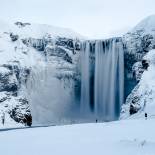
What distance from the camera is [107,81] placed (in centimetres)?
7131

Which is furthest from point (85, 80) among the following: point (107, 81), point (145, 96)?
point (145, 96)

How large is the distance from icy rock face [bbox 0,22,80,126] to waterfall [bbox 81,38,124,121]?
3629 mm

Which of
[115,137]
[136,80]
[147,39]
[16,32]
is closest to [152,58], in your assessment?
[136,80]

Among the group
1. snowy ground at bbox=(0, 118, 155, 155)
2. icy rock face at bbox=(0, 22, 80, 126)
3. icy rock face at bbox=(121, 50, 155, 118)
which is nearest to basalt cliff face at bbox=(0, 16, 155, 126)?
icy rock face at bbox=(0, 22, 80, 126)

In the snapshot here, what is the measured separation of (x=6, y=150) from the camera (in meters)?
11.8

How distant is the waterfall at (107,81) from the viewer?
69500 millimetres

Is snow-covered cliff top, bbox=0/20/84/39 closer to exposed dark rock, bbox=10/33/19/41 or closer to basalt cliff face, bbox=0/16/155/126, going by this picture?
basalt cliff face, bbox=0/16/155/126

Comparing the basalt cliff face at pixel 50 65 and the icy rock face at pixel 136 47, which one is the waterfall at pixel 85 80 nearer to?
the basalt cliff face at pixel 50 65

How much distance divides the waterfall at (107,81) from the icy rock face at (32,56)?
3.63 metres

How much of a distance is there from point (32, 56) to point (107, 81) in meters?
15.6

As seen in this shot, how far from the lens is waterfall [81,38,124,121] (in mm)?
69500

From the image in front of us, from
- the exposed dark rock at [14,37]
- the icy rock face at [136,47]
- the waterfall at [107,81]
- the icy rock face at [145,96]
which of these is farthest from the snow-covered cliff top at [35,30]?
the icy rock face at [145,96]

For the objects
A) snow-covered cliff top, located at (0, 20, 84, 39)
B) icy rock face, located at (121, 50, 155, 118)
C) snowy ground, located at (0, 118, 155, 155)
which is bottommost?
icy rock face, located at (121, 50, 155, 118)

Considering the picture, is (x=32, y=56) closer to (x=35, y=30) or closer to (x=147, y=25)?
(x=35, y=30)
